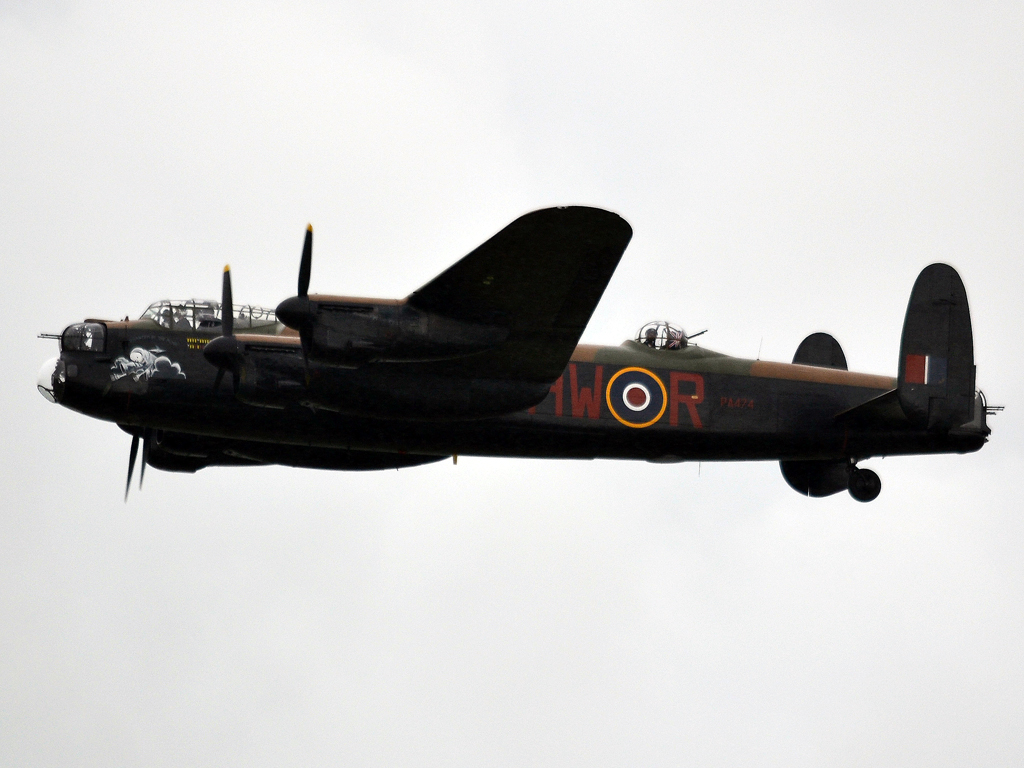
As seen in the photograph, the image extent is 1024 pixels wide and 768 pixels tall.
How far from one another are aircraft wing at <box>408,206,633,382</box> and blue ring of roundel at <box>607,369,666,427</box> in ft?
5.50

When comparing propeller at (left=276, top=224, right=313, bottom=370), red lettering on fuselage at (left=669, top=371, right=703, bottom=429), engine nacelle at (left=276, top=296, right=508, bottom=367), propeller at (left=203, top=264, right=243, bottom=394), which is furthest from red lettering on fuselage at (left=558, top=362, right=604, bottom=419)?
propeller at (left=203, top=264, right=243, bottom=394)

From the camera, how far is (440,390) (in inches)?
852

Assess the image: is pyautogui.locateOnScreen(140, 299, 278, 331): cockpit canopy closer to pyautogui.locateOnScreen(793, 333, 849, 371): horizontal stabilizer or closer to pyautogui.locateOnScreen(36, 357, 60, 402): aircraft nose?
pyautogui.locateOnScreen(36, 357, 60, 402): aircraft nose

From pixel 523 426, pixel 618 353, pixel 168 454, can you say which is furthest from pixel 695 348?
pixel 168 454

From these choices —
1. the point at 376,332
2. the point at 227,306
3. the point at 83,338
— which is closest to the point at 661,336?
the point at 376,332

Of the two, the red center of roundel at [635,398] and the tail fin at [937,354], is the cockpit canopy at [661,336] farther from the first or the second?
the tail fin at [937,354]

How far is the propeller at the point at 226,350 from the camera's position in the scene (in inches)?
818

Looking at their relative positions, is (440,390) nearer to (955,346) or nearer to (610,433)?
(610,433)

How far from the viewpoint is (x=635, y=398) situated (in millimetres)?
23141

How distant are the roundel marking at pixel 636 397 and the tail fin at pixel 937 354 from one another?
4.05 metres

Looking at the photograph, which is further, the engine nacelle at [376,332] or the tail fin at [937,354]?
the tail fin at [937,354]

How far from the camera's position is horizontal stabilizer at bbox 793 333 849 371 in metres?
26.8

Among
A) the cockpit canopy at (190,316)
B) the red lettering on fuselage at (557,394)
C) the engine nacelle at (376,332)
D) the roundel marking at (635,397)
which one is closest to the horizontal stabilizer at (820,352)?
the roundel marking at (635,397)

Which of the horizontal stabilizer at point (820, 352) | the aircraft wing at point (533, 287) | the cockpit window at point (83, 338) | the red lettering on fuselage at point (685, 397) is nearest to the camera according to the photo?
the aircraft wing at point (533, 287)
